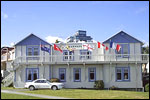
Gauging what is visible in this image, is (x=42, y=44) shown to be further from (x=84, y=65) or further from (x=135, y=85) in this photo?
(x=135, y=85)

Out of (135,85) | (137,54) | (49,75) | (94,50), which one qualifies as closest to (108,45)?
(94,50)

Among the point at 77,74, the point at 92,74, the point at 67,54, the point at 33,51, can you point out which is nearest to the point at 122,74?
the point at 92,74

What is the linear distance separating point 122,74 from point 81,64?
5.61 m

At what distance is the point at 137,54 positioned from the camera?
100 ft

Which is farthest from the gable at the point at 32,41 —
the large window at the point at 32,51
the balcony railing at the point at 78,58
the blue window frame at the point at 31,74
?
the blue window frame at the point at 31,74

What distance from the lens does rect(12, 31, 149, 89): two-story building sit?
30688mm

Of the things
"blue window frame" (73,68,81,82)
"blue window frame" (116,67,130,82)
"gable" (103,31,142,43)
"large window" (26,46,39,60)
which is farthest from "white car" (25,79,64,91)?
"gable" (103,31,142,43)

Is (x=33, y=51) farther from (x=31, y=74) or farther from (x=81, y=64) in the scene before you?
(x=81, y=64)

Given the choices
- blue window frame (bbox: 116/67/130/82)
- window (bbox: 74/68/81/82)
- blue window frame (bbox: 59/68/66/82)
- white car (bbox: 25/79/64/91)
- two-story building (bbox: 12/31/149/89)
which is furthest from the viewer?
blue window frame (bbox: 59/68/66/82)

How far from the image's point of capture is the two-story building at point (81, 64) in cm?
3069

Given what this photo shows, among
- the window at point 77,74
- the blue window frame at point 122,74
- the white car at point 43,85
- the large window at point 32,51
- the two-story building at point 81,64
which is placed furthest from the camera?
the large window at point 32,51

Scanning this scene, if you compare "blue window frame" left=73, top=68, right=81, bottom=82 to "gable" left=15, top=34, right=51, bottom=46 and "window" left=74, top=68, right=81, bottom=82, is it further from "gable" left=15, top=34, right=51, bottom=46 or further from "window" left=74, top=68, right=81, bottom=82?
"gable" left=15, top=34, right=51, bottom=46

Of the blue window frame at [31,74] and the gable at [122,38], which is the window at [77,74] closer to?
the blue window frame at [31,74]

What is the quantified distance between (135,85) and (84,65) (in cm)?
720
